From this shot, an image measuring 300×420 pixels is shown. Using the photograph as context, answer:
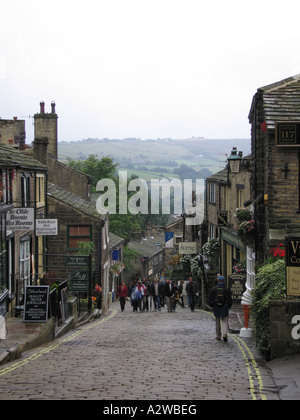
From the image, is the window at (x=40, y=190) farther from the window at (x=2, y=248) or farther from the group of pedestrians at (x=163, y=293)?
the window at (x=2, y=248)

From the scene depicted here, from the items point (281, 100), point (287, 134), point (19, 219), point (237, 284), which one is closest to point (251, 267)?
point (237, 284)

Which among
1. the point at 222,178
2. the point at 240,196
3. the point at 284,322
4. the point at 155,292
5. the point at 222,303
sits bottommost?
the point at 155,292

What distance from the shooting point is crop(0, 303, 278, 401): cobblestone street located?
916 centimetres

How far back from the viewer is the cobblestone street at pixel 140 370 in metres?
9.16

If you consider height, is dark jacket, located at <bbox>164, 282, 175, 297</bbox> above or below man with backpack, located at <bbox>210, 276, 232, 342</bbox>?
below

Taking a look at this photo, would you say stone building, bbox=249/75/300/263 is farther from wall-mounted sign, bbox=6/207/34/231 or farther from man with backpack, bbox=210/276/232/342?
wall-mounted sign, bbox=6/207/34/231

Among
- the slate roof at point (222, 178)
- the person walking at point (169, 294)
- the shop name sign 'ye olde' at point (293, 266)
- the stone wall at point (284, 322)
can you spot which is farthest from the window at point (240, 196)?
the stone wall at point (284, 322)

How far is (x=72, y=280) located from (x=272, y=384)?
615 inches

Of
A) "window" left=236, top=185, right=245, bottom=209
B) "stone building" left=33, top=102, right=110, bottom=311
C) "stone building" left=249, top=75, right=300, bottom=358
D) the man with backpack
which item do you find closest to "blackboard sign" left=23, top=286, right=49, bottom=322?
the man with backpack

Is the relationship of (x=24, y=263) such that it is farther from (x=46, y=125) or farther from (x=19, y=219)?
(x=46, y=125)

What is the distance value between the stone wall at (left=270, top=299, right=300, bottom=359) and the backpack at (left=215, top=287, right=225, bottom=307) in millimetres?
4078

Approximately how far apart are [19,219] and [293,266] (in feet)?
32.5

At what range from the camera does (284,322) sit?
11648 millimetres

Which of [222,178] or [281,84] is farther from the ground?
[281,84]
